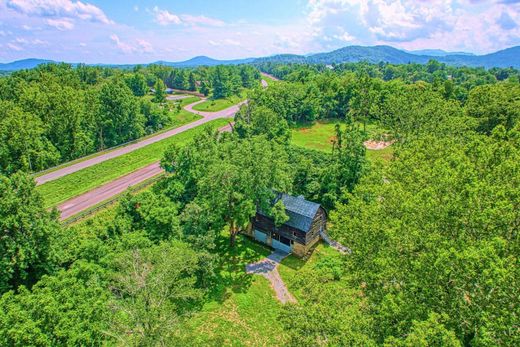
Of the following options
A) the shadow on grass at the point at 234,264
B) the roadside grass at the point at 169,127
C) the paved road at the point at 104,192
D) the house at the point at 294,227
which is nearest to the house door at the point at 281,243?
the house at the point at 294,227

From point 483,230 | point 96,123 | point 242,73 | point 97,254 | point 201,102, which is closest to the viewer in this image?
point 483,230

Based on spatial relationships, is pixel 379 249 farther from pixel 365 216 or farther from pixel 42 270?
pixel 42 270

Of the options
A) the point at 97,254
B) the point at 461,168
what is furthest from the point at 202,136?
the point at 461,168

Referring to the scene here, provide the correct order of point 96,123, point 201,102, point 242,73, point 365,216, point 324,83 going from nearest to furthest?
1. point 365,216
2. point 96,123
3. point 324,83
4. point 201,102
5. point 242,73

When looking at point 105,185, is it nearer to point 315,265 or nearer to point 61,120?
point 61,120

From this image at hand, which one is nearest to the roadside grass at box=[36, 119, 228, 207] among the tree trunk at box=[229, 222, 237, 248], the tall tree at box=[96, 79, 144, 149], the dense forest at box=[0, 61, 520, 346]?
the tall tree at box=[96, 79, 144, 149]

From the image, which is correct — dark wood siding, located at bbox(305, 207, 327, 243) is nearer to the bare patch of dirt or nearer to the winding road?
the winding road
